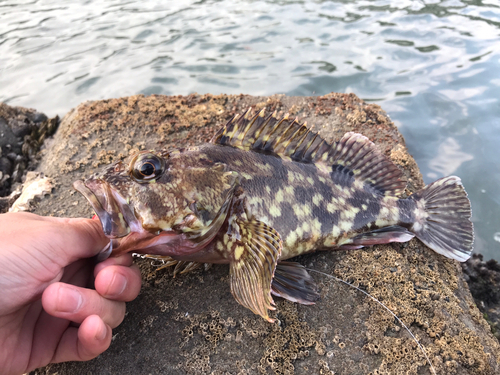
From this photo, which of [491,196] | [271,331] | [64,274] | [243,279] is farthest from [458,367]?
[491,196]

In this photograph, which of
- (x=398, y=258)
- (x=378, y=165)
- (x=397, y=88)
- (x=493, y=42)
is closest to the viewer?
(x=398, y=258)

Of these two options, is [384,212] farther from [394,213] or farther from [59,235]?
[59,235]

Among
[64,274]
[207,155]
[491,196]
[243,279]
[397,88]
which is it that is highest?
[207,155]

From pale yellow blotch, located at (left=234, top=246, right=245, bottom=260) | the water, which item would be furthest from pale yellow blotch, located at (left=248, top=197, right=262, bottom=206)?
the water

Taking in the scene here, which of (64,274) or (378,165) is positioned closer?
(64,274)

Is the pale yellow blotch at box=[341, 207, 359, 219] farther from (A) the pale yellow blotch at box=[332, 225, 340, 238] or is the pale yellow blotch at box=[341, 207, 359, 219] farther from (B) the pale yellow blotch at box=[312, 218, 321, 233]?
(B) the pale yellow blotch at box=[312, 218, 321, 233]

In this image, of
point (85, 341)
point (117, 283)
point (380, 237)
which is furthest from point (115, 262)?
point (380, 237)

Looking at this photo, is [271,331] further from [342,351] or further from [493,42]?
[493,42]

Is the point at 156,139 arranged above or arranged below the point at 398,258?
above
